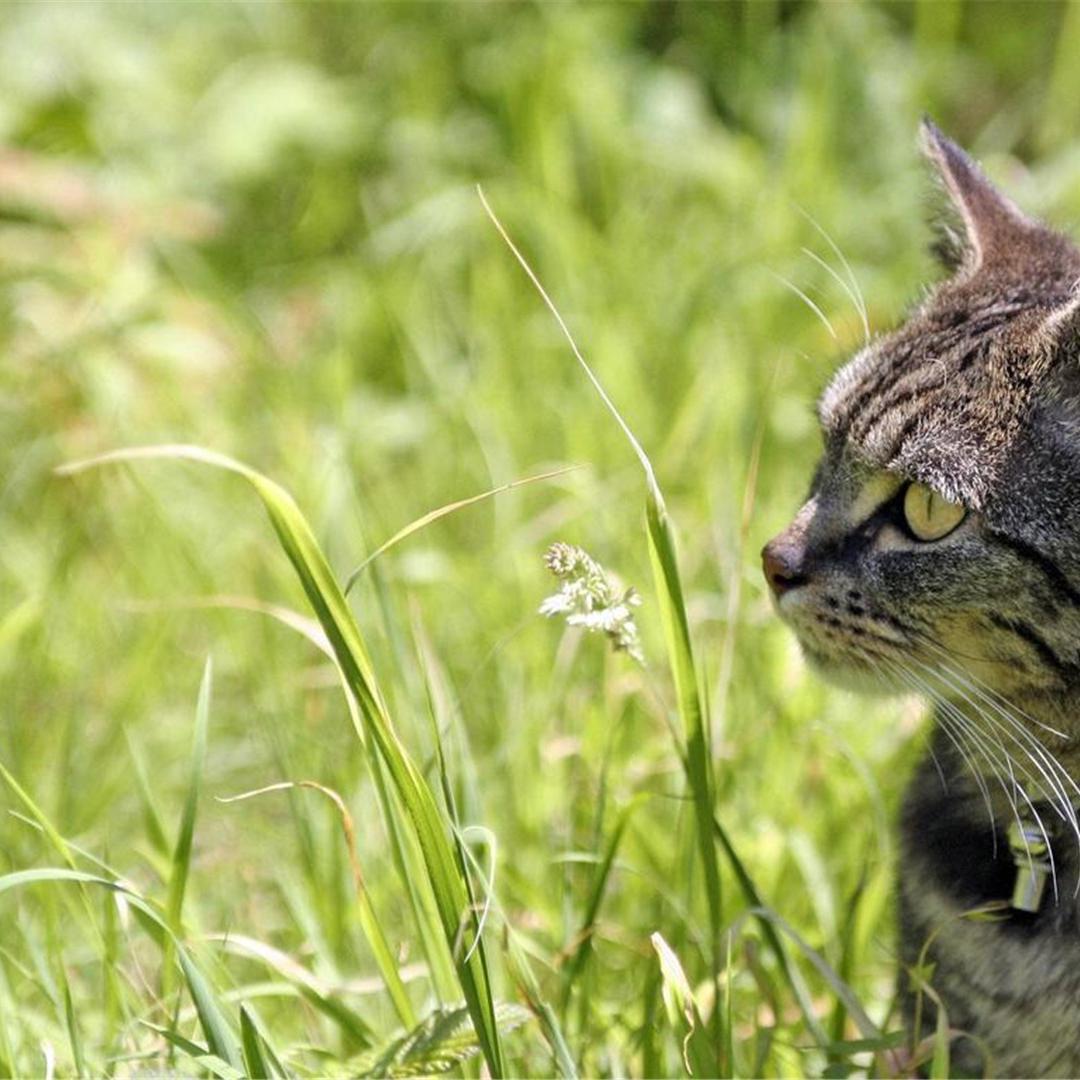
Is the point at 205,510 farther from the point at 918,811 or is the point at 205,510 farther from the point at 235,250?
the point at 918,811

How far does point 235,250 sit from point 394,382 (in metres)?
0.74

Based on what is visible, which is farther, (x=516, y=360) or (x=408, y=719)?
(x=516, y=360)

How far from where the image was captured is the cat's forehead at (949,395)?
1.78 meters

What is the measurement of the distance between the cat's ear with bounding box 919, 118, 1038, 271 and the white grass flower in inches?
30.6

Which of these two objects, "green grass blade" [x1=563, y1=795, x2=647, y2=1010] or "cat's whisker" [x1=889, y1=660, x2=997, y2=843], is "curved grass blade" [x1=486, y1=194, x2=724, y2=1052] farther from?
"cat's whisker" [x1=889, y1=660, x2=997, y2=843]

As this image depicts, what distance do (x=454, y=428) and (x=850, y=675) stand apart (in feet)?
5.32

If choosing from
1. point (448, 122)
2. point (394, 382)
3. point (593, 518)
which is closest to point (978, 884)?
point (593, 518)

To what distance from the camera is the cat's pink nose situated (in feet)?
6.26

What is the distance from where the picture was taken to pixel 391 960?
1729 millimetres

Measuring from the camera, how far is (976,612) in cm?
177

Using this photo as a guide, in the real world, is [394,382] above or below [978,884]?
below

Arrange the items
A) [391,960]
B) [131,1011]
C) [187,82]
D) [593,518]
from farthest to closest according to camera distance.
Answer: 1. [187,82]
2. [593,518]
3. [131,1011]
4. [391,960]

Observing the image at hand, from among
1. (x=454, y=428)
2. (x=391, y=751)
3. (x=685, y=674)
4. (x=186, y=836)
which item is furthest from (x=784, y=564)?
(x=454, y=428)

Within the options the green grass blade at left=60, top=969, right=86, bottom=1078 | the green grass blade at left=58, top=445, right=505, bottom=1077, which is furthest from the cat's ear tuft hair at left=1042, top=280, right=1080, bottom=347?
the green grass blade at left=60, top=969, right=86, bottom=1078
